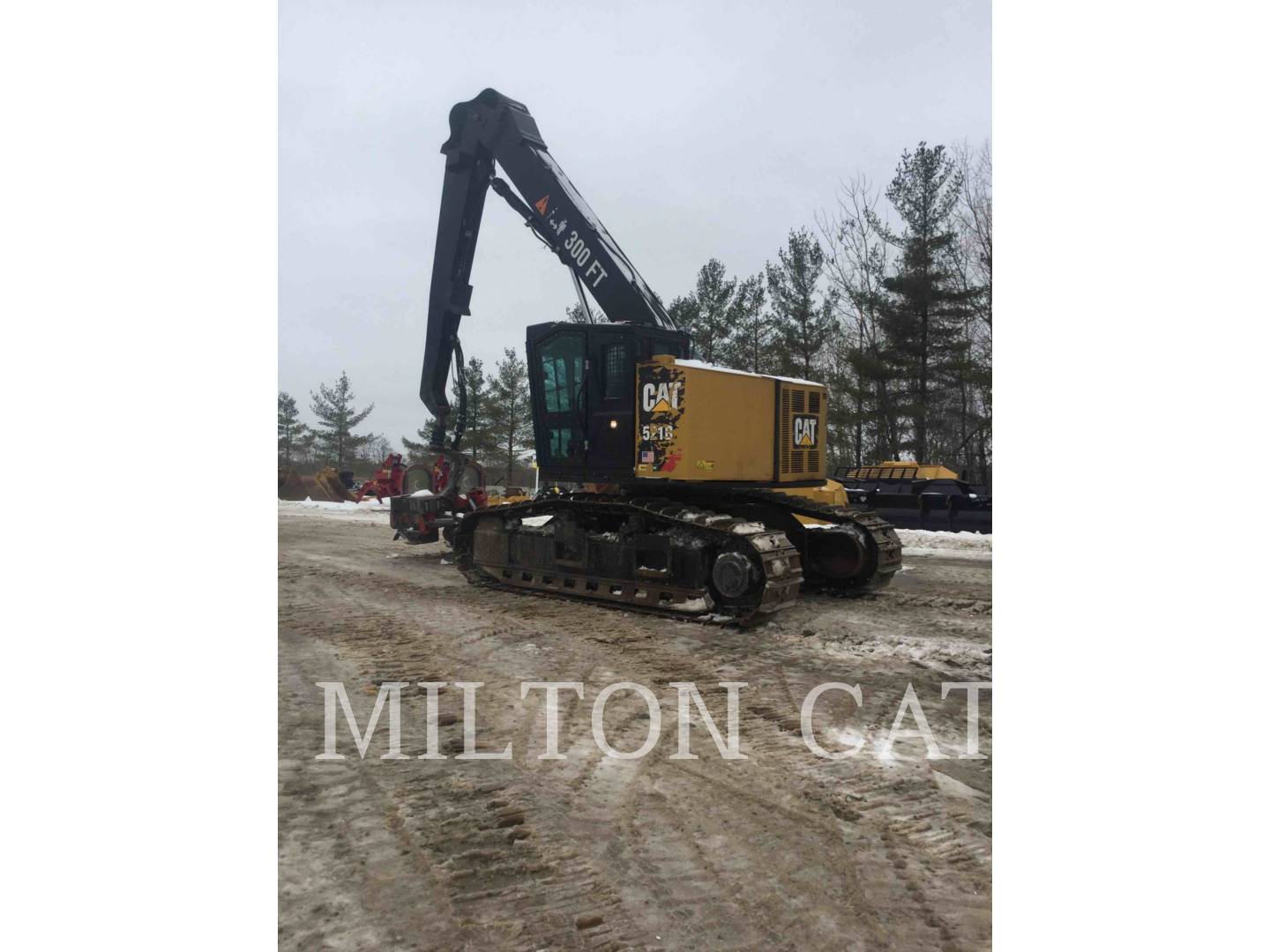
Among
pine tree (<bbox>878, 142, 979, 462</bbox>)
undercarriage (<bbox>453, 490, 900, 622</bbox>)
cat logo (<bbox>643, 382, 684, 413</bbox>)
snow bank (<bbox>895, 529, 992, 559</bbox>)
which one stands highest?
pine tree (<bbox>878, 142, 979, 462</bbox>)

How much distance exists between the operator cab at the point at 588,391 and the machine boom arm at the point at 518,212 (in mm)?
783

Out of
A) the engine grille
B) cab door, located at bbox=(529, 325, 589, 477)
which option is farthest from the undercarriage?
cab door, located at bbox=(529, 325, 589, 477)

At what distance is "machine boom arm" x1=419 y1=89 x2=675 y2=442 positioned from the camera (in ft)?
26.0

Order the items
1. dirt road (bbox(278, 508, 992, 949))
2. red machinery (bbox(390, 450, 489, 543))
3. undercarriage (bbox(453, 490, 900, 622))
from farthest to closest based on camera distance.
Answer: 1. red machinery (bbox(390, 450, 489, 543))
2. undercarriage (bbox(453, 490, 900, 622))
3. dirt road (bbox(278, 508, 992, 949))

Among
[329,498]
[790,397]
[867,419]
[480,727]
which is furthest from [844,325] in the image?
[329,498]

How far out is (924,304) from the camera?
8.92 m

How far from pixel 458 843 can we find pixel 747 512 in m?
5.24

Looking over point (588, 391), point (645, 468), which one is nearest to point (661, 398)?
point (645, 468)

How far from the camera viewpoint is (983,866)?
239cm

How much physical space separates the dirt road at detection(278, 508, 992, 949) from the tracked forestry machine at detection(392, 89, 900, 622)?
1153mm

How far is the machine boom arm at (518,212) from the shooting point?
7.92m

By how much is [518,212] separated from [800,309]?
6837 mm

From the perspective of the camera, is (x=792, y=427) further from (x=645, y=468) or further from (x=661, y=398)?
(x=645, y=468)

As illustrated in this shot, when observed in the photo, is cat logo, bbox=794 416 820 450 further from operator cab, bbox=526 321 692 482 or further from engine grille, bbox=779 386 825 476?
operator cab, bbox=526 321 692 482
